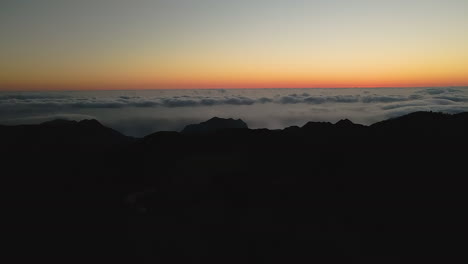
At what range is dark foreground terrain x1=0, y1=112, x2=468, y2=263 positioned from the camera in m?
25.0

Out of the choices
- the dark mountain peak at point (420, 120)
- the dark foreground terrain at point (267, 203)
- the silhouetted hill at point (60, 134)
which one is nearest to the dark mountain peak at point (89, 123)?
the silhouetted hill at point (60, 134)

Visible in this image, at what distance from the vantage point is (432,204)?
92.7 feet

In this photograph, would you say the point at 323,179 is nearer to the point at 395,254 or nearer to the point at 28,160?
the point at 395,254

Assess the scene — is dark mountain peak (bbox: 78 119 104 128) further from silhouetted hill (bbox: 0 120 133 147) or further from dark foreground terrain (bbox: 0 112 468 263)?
dark foreground terrain (bbox: 0 112 468 263)

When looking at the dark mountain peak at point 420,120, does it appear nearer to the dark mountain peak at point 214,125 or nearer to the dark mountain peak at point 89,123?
the dark mountain peak at point 89,123

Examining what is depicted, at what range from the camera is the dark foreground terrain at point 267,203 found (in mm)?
25000

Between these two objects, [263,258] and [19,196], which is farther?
→ [19,196]

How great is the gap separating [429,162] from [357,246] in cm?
1776

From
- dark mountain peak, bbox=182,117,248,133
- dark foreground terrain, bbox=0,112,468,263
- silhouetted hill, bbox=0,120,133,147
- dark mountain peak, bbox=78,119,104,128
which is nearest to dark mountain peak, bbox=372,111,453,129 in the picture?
dark foreground terrain, bbox=0,112,468,263

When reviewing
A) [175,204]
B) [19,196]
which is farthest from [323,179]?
[19,196]

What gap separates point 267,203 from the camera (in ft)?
107

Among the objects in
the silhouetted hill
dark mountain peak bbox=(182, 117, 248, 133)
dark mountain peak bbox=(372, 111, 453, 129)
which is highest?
dark mountain peak bbox=(372, 111, 453, 129)

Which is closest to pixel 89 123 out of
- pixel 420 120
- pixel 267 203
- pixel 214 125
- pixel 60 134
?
pixel 60 134

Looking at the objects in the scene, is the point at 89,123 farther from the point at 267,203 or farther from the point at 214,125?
the point at 267,203
